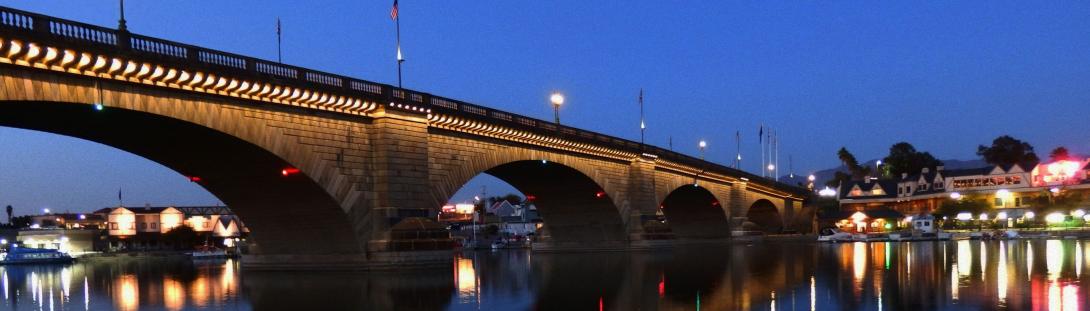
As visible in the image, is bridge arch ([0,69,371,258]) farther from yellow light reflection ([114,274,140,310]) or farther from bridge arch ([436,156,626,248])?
bridge arch ([436,156,626,248])

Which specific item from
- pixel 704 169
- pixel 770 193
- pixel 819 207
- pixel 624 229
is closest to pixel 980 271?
pixel 624 229

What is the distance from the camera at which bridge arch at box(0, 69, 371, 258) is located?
31625 mm

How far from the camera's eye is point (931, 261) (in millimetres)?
48406

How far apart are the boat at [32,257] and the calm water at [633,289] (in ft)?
135

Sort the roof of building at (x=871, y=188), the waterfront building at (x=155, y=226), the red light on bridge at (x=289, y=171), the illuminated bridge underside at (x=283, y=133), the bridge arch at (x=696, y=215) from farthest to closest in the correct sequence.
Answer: the roof of building at (x=871, y=188) < the waterfront building at (x=155, y=226) < the bridge arch at (x=696, y=215) < the red light on bridge at (x=289, y=171) < the illuminated bridge underside at (x=283, y=133)

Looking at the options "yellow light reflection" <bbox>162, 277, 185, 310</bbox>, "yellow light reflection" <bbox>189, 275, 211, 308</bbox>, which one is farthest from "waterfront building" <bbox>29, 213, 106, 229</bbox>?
"yellow light reflection" <bbox>189, 275, 211, 308</bbox>

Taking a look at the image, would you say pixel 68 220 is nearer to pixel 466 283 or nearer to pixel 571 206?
pixel 571 206

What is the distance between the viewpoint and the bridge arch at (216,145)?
104 feet

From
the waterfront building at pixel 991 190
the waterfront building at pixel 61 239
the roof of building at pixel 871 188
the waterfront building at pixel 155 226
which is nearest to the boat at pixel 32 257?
the waterfront building at pixel 61 239

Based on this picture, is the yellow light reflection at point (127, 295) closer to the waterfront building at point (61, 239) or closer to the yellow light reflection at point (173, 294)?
the yellow light reflection at point (173, 294)

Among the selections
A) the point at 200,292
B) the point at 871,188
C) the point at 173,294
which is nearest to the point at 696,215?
the point at 871,188

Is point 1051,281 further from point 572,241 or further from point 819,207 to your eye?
point 819,207

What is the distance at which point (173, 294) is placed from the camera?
118 feet

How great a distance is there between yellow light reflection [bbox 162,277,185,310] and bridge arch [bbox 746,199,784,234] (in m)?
101
